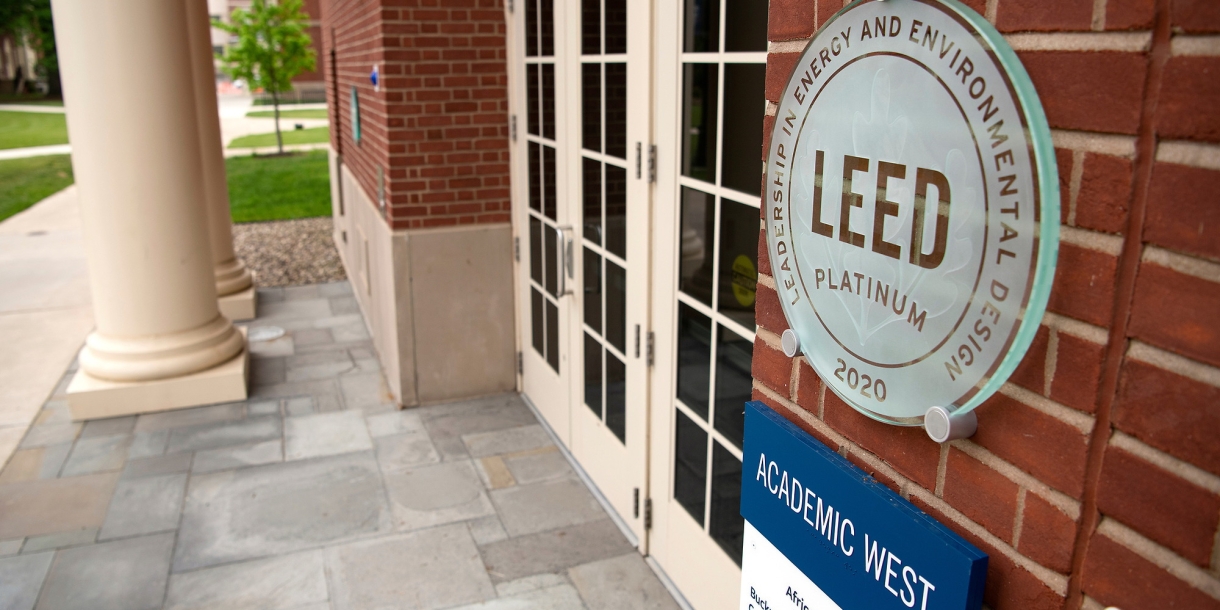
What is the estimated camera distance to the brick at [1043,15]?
3.62ft

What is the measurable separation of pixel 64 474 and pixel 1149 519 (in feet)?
17.1

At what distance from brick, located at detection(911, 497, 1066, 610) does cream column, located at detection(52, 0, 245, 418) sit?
5.40 m

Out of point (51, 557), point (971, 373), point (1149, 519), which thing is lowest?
point (51, 557)

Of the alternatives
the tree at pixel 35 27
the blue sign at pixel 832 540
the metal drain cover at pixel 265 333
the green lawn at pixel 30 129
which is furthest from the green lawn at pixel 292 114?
the blue sign at pixel 832 540

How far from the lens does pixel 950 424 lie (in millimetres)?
1277

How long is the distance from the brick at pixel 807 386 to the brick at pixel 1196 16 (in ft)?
2.73

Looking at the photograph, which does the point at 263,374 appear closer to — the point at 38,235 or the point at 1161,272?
the point at 1161,272

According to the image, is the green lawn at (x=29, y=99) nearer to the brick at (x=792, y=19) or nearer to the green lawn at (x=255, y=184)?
the green lawn at (x=255, y=184)

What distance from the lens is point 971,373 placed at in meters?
1.24

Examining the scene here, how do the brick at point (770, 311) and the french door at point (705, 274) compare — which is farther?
the french door at point (705, 274)

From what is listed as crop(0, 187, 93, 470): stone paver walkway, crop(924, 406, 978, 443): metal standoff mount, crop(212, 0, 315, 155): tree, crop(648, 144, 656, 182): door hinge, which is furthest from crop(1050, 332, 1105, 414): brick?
crop(212, 0, 315, 155): tree

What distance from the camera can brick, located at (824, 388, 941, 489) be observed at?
1.42 meters

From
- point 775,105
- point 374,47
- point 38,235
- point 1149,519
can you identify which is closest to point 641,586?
point 775,105

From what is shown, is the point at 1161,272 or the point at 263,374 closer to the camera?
the point at 1161,272
